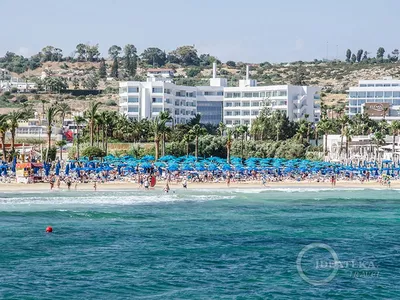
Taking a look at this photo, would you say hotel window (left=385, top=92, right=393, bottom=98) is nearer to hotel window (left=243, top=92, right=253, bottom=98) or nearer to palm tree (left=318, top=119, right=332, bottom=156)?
hotel window (left=243, top=92, right=253, bottom=98)

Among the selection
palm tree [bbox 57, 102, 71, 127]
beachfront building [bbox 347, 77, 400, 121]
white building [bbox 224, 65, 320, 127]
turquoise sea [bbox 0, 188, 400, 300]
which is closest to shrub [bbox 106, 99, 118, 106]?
palm tree [bbox 57, 102, 71, 127]

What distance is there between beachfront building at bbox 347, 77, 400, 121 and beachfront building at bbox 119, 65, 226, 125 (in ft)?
83.7

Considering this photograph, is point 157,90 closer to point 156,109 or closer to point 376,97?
point 156,109

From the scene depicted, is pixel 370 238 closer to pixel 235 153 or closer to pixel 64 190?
pixel 64 190

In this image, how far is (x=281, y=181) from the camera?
83.2 meters

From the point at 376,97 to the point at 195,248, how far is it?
11074cm

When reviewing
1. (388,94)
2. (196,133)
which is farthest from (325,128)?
(388,94)

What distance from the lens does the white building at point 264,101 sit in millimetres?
132125

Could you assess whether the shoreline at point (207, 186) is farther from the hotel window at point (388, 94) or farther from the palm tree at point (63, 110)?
the hotel window at point (388, 94)

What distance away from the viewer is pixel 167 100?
127 meters

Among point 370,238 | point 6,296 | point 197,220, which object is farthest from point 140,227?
point 6,296

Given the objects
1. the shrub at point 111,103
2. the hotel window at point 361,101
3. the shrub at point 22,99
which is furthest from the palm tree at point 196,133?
the shrub at point 22,99

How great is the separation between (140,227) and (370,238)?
12872 mm

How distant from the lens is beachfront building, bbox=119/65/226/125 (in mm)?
126438
